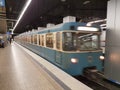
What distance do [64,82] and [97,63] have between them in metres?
2.52

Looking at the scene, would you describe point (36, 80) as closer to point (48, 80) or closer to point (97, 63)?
point (48, 80)

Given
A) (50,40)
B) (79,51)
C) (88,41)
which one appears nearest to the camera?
(79,51)

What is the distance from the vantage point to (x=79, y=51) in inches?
208

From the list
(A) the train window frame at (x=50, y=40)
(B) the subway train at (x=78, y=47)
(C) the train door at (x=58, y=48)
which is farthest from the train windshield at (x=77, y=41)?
(A) the train window frame at (x=50, y=40)

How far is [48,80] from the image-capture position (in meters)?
4.41

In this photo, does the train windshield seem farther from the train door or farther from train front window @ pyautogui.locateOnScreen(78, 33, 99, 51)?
the train door

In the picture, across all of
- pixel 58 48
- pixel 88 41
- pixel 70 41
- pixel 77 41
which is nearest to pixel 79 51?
pixel 77 41

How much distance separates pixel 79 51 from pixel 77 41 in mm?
387

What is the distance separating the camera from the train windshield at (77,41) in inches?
208

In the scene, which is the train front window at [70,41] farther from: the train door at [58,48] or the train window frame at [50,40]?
the train window frame at [50,40]

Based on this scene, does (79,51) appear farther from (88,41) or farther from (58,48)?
(58,48)

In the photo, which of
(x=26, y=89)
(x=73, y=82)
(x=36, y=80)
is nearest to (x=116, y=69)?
(x=73, y=82)

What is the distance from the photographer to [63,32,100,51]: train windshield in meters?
5.28

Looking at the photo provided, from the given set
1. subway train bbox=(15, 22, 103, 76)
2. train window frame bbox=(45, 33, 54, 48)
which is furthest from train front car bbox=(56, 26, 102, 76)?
train window frame bbox=(45, 33, 54, 48)
